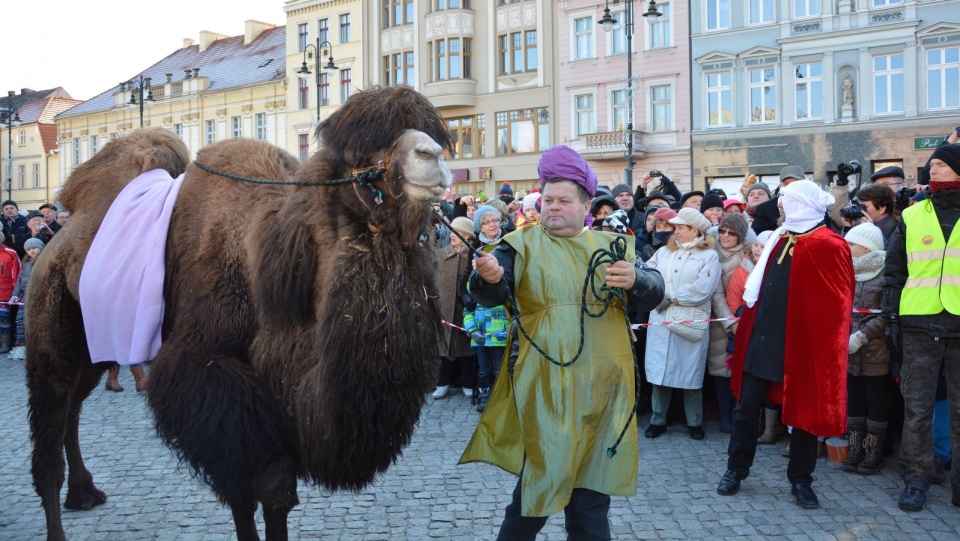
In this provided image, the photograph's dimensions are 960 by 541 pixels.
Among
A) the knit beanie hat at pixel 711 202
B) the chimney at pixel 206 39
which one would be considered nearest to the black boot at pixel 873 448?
the knit beanie hat at pixel 711 202

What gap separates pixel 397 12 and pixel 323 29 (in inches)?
208

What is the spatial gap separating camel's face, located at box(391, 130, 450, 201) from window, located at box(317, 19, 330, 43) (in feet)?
145

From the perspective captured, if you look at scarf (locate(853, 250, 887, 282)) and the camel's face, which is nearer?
the camel's face

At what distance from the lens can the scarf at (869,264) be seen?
7.07 m

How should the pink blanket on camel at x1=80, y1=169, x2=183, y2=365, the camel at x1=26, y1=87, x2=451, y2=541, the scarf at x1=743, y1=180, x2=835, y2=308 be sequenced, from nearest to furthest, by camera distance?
the camel at x1=26, y1=87, x2=451, y2=541, the pink blanket on camel at x1=80, y1=169, x2=183, y2=365, the scarf at x1=743, y1=180, x2=835, y2=308

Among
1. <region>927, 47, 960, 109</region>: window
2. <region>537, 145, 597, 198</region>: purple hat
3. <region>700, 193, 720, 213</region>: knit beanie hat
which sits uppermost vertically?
<region>927, 47, 960, 109</region>: window

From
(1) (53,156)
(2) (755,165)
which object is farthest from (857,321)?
(1) (53,156)

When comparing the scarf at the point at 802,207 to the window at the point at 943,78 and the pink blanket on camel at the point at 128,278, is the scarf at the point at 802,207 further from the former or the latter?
the window at the point at 943,78

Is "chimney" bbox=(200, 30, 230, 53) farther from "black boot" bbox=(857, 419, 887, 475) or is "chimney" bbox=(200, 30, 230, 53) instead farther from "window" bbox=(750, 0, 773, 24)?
"black boot" bbox=(857, 419, 887, 475)

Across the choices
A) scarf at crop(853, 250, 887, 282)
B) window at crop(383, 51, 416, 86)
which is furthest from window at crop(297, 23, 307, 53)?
scarf at crop(853, 250, 887, 282)

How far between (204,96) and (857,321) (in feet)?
165

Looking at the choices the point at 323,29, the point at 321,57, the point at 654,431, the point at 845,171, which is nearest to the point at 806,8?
the point at 321,57

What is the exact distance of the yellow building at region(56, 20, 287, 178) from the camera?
48.9 metres

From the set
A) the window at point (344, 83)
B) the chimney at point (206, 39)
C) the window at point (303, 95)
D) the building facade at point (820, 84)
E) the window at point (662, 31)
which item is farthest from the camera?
the chimney at point (206, 39)
